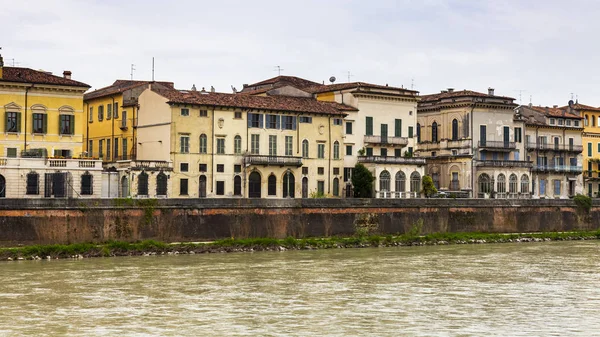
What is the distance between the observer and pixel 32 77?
53.6m

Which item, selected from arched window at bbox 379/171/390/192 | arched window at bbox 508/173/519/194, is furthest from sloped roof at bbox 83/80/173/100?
arched window at bbox 508/173/519/194

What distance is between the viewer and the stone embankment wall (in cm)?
4500

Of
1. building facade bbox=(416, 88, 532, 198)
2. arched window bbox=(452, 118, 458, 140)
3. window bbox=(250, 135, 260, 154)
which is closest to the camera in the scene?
window bbox=(250, 135, 260, 154)

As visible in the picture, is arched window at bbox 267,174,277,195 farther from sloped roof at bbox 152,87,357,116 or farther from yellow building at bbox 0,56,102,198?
yellow building at bbox 0,56,102,198

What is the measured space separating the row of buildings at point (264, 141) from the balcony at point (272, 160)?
0.07 metres

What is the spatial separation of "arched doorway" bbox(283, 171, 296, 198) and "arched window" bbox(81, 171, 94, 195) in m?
12.7

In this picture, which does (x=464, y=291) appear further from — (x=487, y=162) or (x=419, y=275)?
(x=487, y=162)

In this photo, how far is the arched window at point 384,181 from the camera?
63469 millimetres

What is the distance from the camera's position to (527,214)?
63250 mm

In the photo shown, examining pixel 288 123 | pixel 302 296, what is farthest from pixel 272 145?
pixel 302 296

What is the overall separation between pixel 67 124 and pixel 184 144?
6406 millimetres

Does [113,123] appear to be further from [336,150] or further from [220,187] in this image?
[336,150]

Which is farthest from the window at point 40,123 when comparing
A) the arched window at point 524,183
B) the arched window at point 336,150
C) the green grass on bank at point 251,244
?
the arched window at point 524,183

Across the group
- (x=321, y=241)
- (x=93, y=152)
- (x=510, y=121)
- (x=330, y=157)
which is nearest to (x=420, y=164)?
(x=330, y=157)
